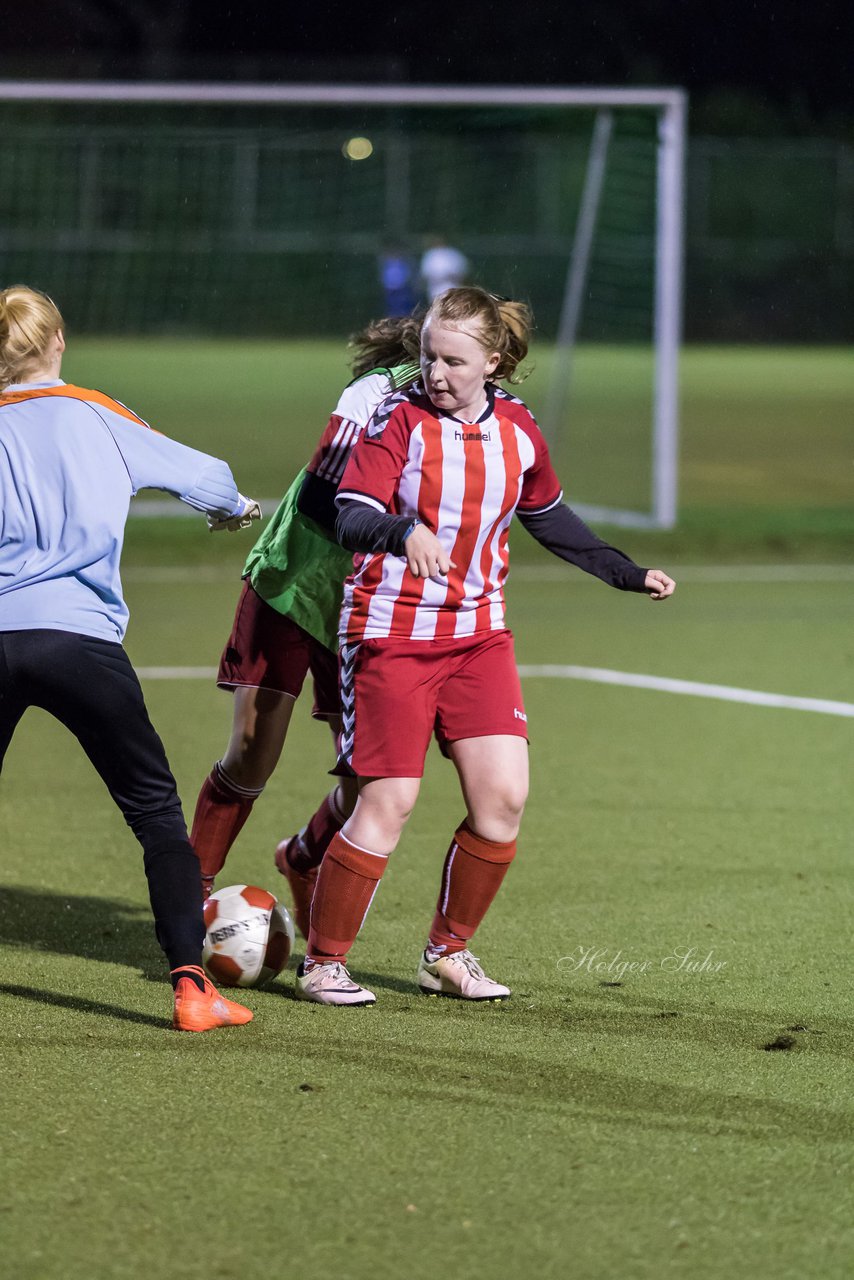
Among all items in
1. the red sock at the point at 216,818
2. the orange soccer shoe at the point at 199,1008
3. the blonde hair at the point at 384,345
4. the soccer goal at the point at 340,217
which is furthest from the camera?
the soccer goal at the point at 340,217

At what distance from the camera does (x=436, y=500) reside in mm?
4234

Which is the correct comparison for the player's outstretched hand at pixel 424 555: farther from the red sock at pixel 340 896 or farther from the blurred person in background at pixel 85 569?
the red sock at pixel 340 896

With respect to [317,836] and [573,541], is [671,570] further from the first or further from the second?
[573,541]

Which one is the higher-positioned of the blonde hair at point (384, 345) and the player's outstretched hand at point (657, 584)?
the blonde hair at point (384, 345)

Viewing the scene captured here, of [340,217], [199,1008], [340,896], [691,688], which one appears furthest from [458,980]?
[340,217]

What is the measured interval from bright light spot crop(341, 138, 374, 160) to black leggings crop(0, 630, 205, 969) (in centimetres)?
1713

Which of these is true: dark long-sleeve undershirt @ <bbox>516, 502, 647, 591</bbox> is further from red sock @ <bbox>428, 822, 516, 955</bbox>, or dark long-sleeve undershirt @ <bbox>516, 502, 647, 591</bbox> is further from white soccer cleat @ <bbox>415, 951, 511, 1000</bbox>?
white soccer cleat @ <bbox>415, 951, 511, 1000</bbox>

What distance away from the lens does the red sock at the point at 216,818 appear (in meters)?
4.92

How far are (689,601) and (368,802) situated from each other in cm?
788

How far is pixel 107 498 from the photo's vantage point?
397 centimetres

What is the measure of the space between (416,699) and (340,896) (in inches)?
20.4

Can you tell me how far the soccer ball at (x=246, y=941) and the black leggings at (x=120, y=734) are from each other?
34 cm

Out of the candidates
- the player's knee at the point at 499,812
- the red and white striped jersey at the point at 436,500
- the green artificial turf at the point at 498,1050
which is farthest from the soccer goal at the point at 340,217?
the player's knee at the point at 499,812

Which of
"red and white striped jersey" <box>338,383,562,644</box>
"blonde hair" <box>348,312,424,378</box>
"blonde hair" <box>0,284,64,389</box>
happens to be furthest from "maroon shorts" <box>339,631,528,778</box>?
"blonde hair" <box>0,284,64,389</box>
